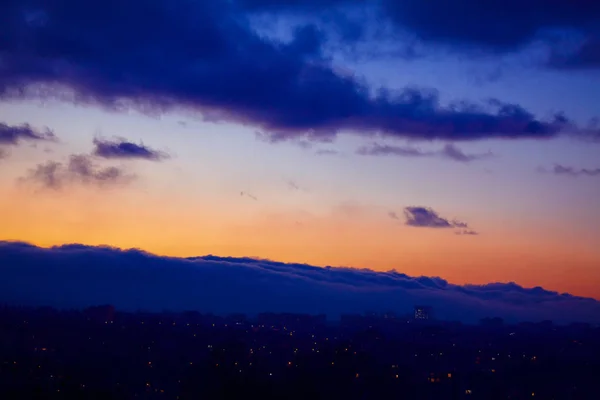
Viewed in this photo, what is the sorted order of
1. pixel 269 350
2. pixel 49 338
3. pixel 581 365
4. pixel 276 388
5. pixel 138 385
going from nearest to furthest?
pixel 276 388 < pixel 138 385 < pixel 581 365 < pixel 269 350 < pixel 49 338

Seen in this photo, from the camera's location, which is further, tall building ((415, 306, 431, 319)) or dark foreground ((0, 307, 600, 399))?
tall building ((415, 306, 431, 319))

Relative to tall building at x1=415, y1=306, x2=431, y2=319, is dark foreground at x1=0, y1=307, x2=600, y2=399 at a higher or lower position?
lower

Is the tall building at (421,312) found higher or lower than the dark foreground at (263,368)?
higher

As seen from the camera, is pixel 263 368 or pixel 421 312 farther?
pixel 421 312

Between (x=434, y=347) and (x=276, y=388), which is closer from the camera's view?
(x=276, y=388)

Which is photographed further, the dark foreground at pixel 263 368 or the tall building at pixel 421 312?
the tall building at pixel 421 312

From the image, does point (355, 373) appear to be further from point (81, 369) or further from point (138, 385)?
point (81, 369)

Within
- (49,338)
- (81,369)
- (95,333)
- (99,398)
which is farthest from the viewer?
(95,333)

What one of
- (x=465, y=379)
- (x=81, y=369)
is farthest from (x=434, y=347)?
(x=81, y=369)
